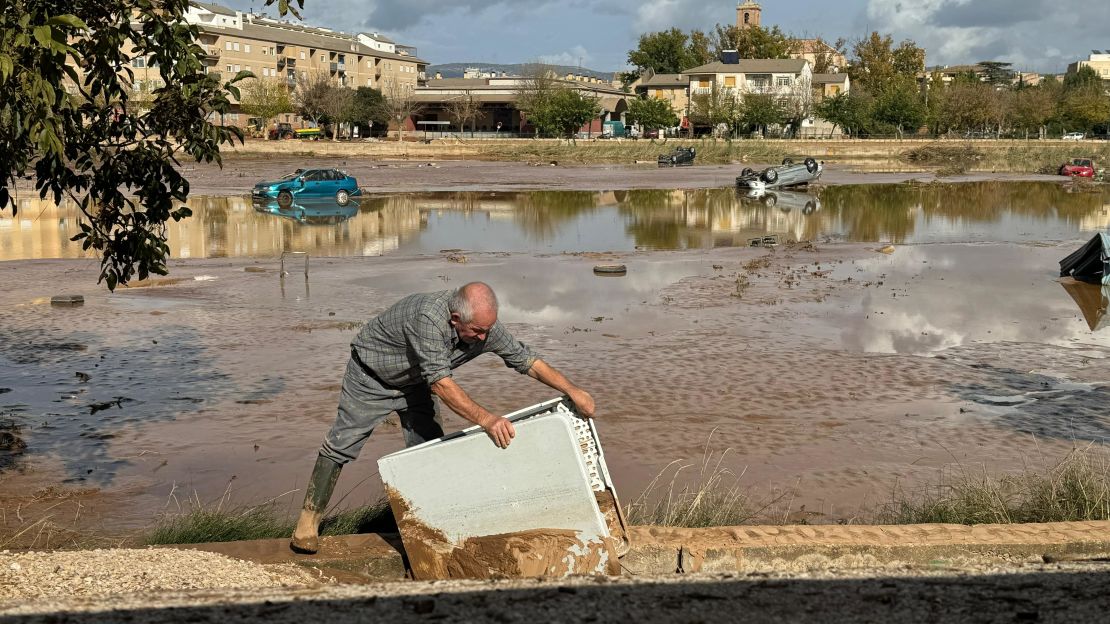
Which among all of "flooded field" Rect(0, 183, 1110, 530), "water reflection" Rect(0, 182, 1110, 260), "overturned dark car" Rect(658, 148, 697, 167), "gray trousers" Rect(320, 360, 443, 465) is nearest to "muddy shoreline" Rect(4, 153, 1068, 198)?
"overturned dark car" Rect(658, 148, 697, 167)

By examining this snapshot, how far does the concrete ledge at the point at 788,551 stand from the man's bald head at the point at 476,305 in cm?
154

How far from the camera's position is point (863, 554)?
20.5 feet

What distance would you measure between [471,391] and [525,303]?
6134 millimetres

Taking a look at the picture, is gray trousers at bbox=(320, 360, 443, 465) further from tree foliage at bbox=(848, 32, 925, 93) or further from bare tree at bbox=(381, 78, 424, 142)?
tree foliage at bbox=(848, 32, 925, 93)

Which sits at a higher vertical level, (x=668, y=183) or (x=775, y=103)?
(x=775, y=103)

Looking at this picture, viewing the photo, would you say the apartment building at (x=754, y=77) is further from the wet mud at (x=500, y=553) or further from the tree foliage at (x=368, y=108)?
the wet mud at (x=500, y=553)

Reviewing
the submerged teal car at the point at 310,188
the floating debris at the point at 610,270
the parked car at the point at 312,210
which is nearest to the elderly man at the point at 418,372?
the floating debris at the point at 610,270

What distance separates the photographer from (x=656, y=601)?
17.2 ft

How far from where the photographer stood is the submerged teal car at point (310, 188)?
38.0m

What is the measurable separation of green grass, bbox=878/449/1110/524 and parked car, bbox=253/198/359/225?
85.7ft

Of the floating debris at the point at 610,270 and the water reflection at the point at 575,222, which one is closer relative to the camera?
the floating debris at the point at 610,270

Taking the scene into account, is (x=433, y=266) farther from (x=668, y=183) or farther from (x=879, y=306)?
(x=668, y=183)

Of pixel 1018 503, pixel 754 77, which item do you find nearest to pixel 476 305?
pixel 1018 503

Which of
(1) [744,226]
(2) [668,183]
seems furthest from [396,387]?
(2) [668,183]
